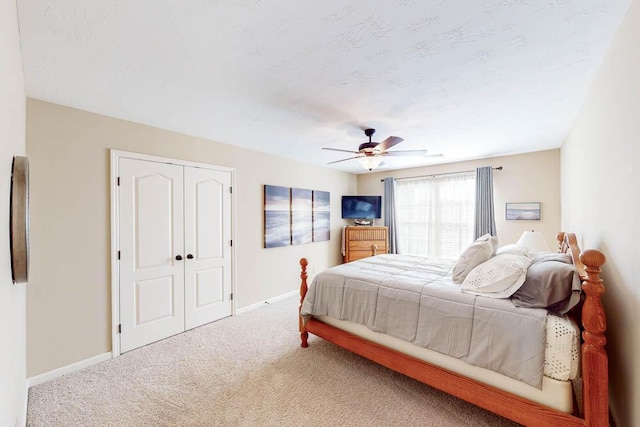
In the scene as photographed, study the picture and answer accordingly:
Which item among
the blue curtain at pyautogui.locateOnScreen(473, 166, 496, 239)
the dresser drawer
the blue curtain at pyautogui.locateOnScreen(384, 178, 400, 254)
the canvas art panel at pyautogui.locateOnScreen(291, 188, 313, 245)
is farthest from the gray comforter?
the blue curtain at pyautogui.locateOnScreen(384, 178, 400, 254)

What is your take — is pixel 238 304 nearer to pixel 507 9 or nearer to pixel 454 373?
pixel 454 373

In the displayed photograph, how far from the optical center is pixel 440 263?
3172 mm

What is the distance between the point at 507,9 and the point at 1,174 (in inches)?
92.2

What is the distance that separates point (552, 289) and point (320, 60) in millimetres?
2173

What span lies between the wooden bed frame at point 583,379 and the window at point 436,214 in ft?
8.61

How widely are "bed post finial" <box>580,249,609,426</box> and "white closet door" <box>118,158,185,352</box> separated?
367 cm

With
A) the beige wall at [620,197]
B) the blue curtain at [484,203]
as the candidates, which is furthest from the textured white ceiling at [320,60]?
the blue curtain at [484,203]

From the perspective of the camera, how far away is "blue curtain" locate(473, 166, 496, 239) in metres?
4.50

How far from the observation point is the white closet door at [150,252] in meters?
2.84

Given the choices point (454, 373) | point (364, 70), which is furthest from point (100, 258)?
point (454, 373)

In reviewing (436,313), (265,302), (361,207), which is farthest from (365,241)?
(436,313)

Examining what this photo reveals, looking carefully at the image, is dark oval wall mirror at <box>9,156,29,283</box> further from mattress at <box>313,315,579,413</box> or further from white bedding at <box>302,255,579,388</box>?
mattress at <box>313,315,579,413</box>

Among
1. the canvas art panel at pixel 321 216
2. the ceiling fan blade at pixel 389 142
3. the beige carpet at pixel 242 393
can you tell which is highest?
the ceiling fan blade at pixel 389 142

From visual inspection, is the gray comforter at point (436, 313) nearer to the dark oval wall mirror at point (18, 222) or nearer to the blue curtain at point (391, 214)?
the dark oval wall mirror at point (18, 222)
